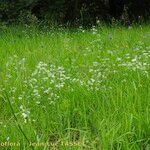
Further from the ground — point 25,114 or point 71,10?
point 71,10

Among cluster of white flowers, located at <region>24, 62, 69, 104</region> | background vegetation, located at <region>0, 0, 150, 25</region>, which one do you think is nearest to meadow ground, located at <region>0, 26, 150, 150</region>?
cluster of white flowers, located at <region>24, 62, 69, 104</region>

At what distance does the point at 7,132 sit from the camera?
11.4ft

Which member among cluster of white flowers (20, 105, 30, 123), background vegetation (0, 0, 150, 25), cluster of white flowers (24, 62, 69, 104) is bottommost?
cluster of white flowers (20, 105, 30, 123)

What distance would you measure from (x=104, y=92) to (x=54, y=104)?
0.49m

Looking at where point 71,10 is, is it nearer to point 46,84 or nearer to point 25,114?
point 46,84

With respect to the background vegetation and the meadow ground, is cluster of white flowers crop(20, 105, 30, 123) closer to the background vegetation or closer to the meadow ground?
the meadow ground

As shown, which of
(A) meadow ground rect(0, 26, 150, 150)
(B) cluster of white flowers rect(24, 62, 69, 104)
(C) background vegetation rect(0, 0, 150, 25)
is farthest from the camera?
(C) background vegetation rect(0, 0, 150, 25)

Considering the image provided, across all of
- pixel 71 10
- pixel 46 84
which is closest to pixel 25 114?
pixel 46 84

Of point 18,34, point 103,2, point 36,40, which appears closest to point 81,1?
point 103,2

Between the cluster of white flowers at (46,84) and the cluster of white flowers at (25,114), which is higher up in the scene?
the cluster of white flowers at (46,84)

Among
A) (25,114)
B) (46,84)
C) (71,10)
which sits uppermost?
(71,10)

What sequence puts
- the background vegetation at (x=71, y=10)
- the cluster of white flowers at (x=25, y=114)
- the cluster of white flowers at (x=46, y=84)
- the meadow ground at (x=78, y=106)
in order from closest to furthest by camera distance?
the meadow ground at (x=78, y=106), the cluster of white flowers at (x=25, y=114), the cluster of white flowers at (x=46, y=84), the background vegetation at (x=71, y=10)

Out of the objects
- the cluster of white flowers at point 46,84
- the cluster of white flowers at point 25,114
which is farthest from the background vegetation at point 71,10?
the cluster of white flowers at point 25,114

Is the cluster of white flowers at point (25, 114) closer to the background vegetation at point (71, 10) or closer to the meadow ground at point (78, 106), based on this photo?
the meadow ground at point (78, 106)
